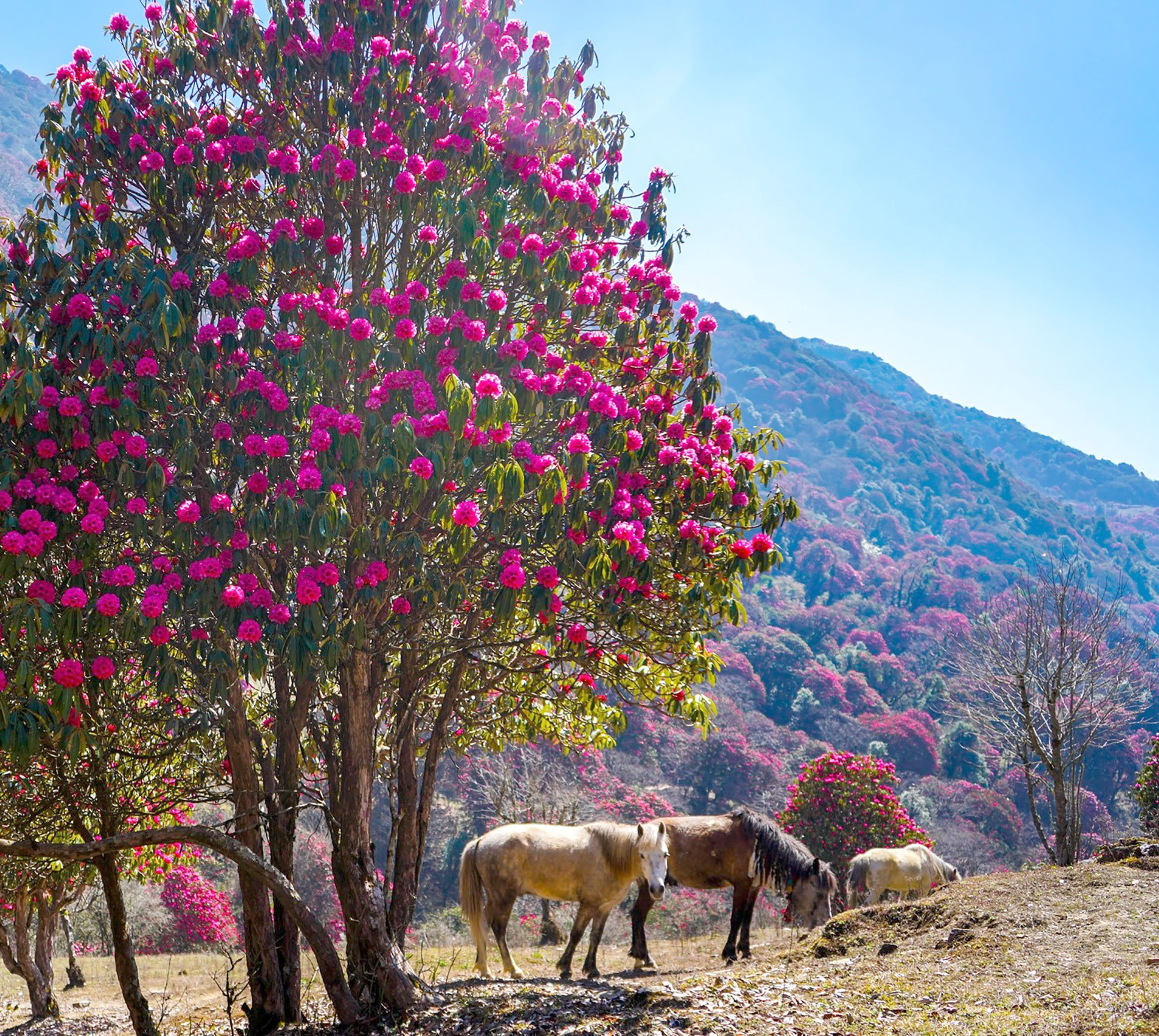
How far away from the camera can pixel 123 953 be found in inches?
349

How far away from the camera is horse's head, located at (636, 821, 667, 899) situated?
12.3 m

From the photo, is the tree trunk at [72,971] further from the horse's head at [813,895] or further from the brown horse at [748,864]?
the horse's head at [813,895]

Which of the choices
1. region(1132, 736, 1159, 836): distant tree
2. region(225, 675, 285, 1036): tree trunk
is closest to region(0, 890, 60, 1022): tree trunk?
region(225, 675, 285, 1036): tree trunk

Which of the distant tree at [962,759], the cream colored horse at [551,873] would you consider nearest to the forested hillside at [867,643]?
the distant tree at [962,759]

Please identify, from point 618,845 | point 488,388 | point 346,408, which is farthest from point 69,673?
point 618,845

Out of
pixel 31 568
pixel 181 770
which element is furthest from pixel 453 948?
pixel 31 568

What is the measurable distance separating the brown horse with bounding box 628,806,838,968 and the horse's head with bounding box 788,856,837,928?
0.03 feet

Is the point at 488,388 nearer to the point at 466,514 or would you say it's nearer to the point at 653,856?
the point at 466,514

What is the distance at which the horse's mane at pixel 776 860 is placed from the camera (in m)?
15.4

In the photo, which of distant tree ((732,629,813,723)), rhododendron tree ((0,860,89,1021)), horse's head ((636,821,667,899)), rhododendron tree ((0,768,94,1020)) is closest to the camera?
rhododendron tree ((0,768,94,1020))

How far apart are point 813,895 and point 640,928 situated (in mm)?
3359

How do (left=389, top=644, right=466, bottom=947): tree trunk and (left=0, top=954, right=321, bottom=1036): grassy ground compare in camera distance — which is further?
(left=0, top=954, right=321, bottom=1036): grassy ground

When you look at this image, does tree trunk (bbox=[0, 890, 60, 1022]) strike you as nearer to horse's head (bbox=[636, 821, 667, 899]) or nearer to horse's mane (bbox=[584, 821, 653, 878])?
horse's mane (bbox=[584, 821, 653, 878])

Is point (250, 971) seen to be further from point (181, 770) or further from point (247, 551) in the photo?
point (247, 551)
